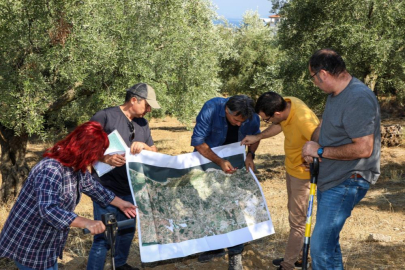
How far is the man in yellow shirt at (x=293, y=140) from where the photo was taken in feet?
17.2

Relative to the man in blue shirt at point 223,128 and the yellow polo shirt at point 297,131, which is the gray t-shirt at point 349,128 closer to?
the yellow polo shirt at point 297,131

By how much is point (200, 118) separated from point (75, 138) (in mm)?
2181

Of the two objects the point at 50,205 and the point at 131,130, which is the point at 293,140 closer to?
the point at 131,130

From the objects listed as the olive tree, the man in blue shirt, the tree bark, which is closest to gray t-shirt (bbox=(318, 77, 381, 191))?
the man in blue shirt

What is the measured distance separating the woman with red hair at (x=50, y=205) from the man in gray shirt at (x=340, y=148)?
6.49 feet

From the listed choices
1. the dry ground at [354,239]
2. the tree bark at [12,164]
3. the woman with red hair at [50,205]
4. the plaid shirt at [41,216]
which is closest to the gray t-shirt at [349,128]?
the woman with red hair at [50,205]

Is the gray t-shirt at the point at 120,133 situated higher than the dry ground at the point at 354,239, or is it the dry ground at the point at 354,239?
the gray t-shirt at the point at 120,133

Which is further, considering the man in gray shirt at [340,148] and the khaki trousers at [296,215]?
the khaki trousers at [296,215]

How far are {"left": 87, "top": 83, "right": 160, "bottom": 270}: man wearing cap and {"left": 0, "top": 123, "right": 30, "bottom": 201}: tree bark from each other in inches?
A: 361

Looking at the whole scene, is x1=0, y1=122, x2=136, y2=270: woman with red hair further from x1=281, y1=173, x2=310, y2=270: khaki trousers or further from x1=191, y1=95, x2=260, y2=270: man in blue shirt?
x1=281, y1=173, x2=310, y2=270: khaki trousers

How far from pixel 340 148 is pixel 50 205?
8.15 feet

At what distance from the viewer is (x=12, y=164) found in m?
13.9

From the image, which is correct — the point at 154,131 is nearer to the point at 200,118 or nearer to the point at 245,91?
the point at 245,91

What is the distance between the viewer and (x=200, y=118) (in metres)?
5.58
